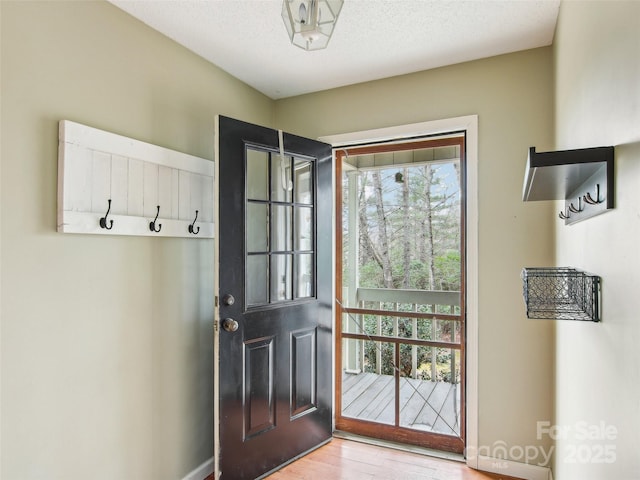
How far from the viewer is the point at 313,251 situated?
8.61ft

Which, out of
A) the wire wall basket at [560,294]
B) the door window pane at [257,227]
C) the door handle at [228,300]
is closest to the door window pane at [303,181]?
the door window pane at [257,227]

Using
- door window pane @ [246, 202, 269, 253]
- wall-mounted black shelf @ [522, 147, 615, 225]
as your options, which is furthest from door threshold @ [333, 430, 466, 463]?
wall-mounted black shelf @ [522, 147, 615, 225]

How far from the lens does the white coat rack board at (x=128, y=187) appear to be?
1593mm

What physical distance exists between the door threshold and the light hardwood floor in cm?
4

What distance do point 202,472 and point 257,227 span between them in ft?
4.84

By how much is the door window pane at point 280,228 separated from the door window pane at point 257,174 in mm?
125

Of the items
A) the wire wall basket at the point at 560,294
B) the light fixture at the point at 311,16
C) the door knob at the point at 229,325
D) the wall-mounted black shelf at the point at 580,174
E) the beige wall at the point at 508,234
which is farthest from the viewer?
the beige wall at the point at 508,234

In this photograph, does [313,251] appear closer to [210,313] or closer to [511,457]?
[210,313]

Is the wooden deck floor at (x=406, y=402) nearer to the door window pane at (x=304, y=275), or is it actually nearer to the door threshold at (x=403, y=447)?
the door threshold at (x=403, y=447)

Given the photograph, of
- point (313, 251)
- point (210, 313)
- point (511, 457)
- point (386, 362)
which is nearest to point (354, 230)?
point (313, 251)

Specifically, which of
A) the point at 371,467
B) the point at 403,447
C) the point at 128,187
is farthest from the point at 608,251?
the point at 403,447

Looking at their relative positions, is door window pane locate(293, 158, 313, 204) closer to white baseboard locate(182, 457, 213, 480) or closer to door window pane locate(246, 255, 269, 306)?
door window pane locate(246, 255, 269, 306)

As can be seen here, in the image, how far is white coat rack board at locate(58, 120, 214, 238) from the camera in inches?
62.7

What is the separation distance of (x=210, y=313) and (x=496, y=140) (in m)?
2.05
